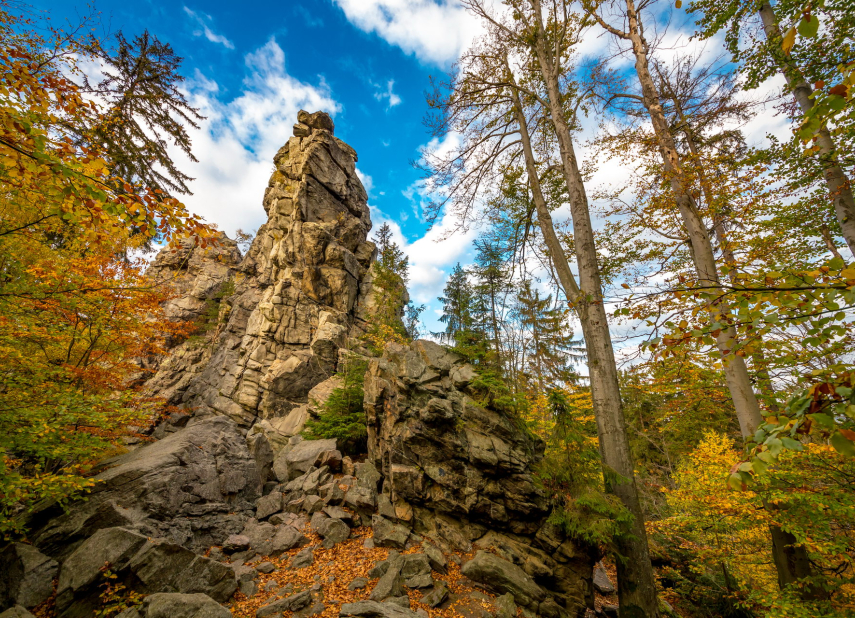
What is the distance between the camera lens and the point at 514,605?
626cm

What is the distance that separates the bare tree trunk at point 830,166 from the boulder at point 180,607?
12525 millimetres

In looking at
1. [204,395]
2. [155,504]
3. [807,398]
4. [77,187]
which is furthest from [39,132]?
[204,395]

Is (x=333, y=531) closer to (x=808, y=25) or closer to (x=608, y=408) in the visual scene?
(x=608, y=408)

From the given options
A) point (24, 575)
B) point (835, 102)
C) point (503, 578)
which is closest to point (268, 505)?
point (24, 575)

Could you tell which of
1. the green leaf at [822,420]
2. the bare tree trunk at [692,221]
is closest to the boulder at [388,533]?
the bare tree trunk at [692,221]

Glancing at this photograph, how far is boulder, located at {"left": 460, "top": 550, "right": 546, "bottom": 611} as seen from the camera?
6.54m

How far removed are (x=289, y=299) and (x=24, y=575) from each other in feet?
68.9

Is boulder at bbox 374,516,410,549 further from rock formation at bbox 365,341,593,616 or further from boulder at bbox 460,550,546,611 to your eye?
boulder at bbox 460,550,546,611

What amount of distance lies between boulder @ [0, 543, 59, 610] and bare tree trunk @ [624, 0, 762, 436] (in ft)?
39.6

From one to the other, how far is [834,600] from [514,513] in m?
5.54

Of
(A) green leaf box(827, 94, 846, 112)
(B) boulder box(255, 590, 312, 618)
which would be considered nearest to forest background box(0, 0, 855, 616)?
(A) green leaf box(827, 94, 846, 112)

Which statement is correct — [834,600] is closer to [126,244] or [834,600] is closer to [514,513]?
[514,513]

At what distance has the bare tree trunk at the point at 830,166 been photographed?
6.05 metres

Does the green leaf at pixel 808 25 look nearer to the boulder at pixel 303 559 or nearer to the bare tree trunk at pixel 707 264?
the bare tree trunk at pixel 707 264
